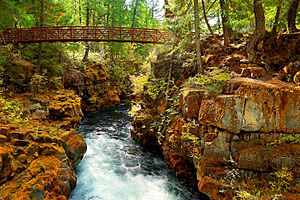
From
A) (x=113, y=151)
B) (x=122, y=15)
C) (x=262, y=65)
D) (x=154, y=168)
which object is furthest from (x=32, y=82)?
(x=122, y=15)

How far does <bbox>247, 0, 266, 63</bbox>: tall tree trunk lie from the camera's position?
1056cm

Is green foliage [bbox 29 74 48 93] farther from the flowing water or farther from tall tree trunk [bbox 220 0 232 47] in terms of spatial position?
tall tree trunk [bbox 220 0 232 47]

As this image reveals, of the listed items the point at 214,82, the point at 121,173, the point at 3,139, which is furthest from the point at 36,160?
the point at 214,82

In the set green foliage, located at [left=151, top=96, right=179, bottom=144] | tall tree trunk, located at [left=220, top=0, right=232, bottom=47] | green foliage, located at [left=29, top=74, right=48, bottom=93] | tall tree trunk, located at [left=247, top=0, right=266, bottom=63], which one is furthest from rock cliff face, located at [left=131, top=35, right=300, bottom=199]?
green foliage, located at [left=29, top=74, right=48, bottom=93]

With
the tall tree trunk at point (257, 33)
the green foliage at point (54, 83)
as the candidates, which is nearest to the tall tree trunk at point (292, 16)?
the tall tree trunk at point (257, 33)

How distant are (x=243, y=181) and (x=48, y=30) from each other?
14.6 meters

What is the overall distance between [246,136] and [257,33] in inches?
203

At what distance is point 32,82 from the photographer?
1515cm

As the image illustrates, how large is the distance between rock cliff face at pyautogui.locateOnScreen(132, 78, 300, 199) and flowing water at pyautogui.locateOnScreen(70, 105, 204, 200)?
2.11 m

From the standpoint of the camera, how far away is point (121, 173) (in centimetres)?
1147

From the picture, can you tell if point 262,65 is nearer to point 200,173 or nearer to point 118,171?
point 200,173

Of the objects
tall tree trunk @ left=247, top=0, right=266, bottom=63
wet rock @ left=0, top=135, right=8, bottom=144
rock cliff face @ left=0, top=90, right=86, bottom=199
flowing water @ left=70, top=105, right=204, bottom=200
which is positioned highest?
tall tree trunk @ left=247, top=0, right=266, bottom=63

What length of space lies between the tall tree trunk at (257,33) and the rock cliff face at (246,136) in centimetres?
264

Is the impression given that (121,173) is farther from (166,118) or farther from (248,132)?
(248,132)
